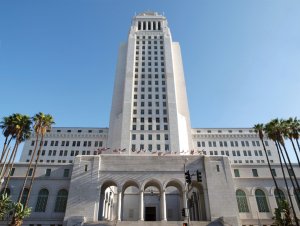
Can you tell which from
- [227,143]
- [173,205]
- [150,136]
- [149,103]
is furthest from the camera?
[227,143]

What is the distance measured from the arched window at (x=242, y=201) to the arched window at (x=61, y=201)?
30086 mm

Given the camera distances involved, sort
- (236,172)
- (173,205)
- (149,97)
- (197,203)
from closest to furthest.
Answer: (236,172) → (197,203) → (173,205) → (149,97)

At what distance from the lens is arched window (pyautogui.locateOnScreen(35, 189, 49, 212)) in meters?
40.2

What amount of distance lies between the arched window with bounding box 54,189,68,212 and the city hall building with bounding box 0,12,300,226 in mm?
165

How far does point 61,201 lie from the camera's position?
134ft

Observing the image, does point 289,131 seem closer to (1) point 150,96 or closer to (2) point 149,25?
(1) point 150,96

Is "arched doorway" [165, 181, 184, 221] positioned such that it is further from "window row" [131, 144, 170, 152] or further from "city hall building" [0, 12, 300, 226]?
"window row" [131, 144, 170, 152]

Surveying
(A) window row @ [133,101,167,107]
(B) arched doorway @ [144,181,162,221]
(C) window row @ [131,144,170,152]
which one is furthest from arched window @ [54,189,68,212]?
(A) window row @ [133,101,167,107]

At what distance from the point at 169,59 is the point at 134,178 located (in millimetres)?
48106

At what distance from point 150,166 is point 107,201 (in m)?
14.5

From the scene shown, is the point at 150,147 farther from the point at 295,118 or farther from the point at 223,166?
the point at 295,118

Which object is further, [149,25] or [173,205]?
[149,25]

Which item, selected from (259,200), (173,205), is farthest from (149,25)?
(259,200)

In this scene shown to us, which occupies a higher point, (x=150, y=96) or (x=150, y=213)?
(x=150, y=96)
